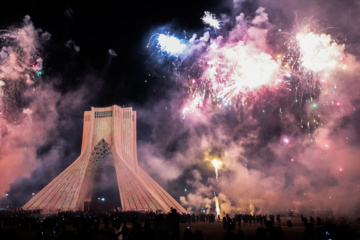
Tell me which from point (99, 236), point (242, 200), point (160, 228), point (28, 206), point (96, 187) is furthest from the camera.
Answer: point (242, 200)

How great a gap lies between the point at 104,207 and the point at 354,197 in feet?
102

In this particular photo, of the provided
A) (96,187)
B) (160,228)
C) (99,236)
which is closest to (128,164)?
(96,187)

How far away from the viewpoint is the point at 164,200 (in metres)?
30.5

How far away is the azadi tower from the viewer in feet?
93.9

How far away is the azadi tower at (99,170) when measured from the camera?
28625 millimetres

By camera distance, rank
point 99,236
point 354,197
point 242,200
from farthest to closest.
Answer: point 242,200
point 354,197
point 99,236

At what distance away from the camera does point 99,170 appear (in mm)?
38094

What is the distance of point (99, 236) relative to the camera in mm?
5039

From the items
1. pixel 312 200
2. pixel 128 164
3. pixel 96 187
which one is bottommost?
pixel 312 200

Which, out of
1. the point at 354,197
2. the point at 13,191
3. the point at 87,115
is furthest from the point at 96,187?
the point at 354,197

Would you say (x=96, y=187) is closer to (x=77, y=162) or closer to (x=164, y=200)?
(x=77, y=162)

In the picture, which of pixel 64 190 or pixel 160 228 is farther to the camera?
pixel 64 190

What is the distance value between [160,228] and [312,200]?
40.0 m

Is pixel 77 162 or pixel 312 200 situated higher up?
pixel 77 162
